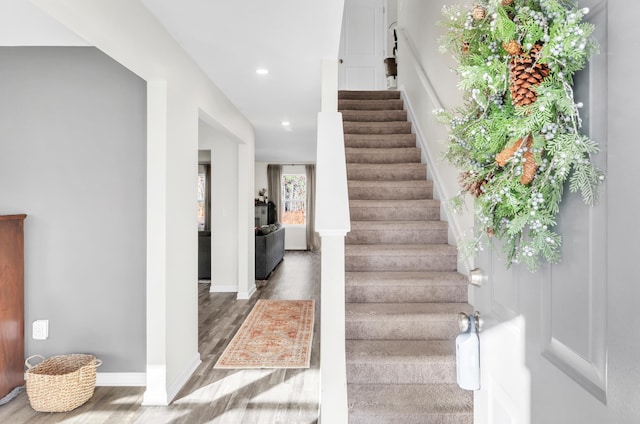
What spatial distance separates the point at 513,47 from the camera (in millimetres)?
725

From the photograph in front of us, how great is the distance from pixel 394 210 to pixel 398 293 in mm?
799

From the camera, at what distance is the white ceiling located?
2090mm

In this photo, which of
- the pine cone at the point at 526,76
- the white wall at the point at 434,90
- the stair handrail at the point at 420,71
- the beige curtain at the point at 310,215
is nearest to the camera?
the pine cone at the point at 526,76

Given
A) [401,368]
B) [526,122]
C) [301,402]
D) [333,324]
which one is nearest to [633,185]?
[526,122]

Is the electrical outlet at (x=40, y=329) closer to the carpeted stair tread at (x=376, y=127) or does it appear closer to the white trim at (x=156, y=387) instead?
the white trim at (x=156, y=387)

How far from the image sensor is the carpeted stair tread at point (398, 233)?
2803 millimetres

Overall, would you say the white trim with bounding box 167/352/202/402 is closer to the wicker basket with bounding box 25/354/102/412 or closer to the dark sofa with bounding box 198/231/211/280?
the wicker basket with bounding box 25/354/102/412

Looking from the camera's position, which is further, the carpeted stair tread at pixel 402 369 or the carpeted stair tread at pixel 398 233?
the carpeted stair tread at pixel 398 233

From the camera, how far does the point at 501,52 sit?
0.78 metres

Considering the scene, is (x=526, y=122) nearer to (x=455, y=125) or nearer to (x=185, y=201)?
(x=455, y=125)

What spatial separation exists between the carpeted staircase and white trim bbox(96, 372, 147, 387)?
1.61m

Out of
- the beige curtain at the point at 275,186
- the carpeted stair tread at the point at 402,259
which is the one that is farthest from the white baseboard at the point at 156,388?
the beige curtain at the point at 275,186

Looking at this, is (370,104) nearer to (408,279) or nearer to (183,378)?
(408,279)

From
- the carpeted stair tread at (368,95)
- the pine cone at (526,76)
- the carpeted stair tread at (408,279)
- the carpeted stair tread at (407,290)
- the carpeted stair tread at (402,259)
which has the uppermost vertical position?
the carpeted stair tread at (368,95)
